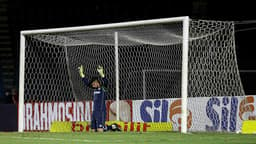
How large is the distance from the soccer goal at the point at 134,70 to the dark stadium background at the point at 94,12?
8382 millimetres

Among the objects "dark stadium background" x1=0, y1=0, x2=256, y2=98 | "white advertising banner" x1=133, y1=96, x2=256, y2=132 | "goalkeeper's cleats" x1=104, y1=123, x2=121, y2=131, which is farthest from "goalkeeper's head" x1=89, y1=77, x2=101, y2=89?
"dark stadium background" x1=0, y1=0, x2=256, y2=98

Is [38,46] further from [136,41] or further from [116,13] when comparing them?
[116,13]

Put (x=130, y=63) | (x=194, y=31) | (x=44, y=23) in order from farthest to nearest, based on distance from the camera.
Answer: (x=44, y=23), (x=130, y=63), (x=194, y=31)

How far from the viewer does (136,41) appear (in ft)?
65.9

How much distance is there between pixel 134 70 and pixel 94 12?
11969mm

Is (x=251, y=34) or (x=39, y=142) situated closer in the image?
(x=39, y=142)

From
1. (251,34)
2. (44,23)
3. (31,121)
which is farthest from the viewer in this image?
(44,23)

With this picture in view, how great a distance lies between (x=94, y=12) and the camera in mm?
33125

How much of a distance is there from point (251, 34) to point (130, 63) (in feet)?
27.8

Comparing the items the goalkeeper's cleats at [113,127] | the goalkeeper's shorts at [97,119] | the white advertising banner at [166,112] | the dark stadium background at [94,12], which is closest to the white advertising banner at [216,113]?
the white advertising banner at [166,112]

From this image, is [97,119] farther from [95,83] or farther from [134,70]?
[134,70]

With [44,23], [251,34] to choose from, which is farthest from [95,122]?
[44,23]

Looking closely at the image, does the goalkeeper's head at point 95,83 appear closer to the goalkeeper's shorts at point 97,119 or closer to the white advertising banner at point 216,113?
the goalkeeper's shorts at point 97,119

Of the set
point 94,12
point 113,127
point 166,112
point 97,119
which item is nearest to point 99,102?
point 97,119
